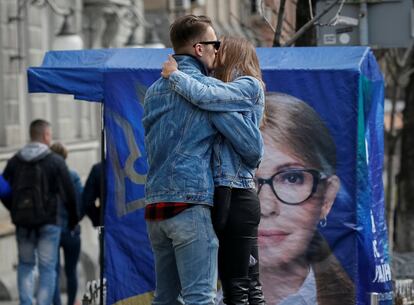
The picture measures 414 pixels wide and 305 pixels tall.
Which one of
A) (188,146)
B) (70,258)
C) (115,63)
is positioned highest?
(115,63)

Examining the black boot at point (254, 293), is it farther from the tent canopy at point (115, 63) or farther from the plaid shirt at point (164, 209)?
the tent canopy at point (115, 63)

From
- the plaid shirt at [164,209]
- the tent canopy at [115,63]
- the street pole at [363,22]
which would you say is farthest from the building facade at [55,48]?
the plaid shirt at [164,209]

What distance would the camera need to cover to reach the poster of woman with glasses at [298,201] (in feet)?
23.5

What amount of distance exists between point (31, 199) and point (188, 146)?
504cm

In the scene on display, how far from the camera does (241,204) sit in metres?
5.54

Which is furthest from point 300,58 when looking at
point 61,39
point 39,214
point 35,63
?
point 35,63

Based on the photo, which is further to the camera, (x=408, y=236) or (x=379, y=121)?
(x=408, y=236)

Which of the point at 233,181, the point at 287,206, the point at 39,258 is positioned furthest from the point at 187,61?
the point at 39,258

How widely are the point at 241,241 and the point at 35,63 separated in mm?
11133

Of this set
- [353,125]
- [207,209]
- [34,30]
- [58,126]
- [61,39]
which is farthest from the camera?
[58,126]

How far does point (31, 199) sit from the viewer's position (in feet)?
33.7

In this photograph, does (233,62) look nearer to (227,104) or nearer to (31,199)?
(227,104)

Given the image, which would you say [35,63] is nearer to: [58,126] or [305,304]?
[58,126]

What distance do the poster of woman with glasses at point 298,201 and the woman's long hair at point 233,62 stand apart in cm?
143
